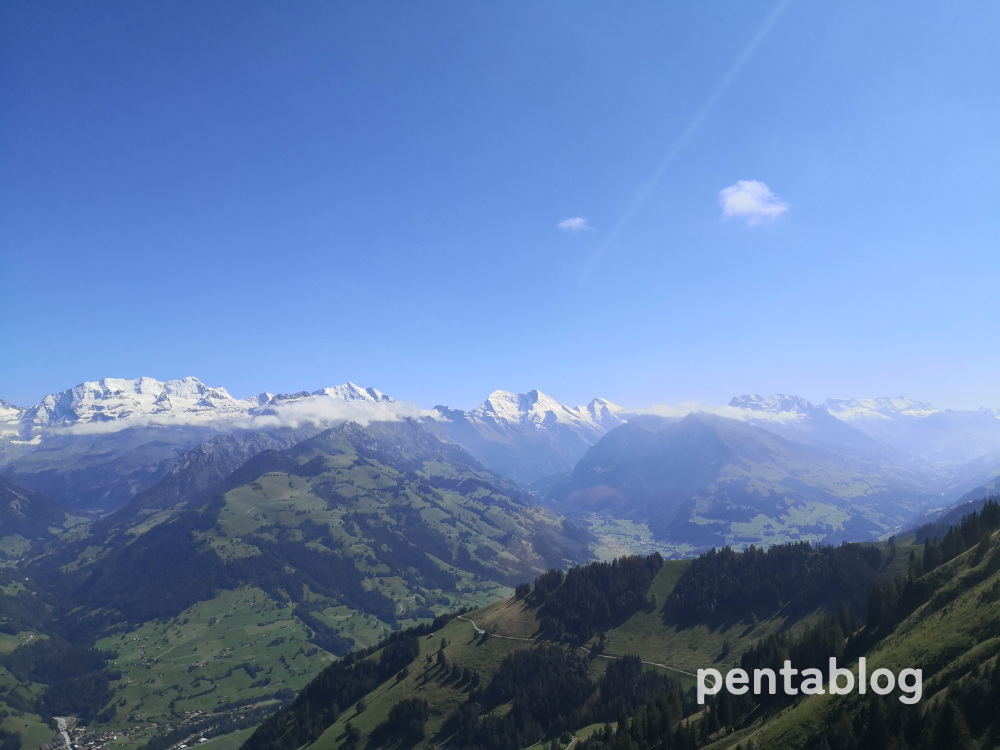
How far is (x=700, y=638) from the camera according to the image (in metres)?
166

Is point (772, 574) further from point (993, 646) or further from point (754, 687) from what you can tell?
point (993, 646)

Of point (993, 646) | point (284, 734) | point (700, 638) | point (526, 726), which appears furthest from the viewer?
point (284, 734)

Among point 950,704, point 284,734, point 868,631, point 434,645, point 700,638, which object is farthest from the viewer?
point 434,645

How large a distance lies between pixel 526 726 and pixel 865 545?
128172 mm

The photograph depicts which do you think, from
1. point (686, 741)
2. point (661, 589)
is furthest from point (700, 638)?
point (686, 741)

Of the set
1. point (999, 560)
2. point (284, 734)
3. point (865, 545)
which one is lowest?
point (284, 734)

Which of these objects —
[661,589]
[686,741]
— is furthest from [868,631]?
[661,589]

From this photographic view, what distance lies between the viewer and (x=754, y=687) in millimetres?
92062

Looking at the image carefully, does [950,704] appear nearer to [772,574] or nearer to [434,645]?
[772,574]

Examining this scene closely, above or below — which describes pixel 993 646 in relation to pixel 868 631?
above

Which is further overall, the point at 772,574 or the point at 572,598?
the point at 572,598

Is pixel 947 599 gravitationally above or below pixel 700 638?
above

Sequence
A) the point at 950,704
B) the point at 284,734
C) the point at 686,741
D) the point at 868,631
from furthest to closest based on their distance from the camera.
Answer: the point at 284,734 → the point at 868,631 → the point at 686,741 → the point at 950,704

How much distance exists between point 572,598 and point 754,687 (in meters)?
108
